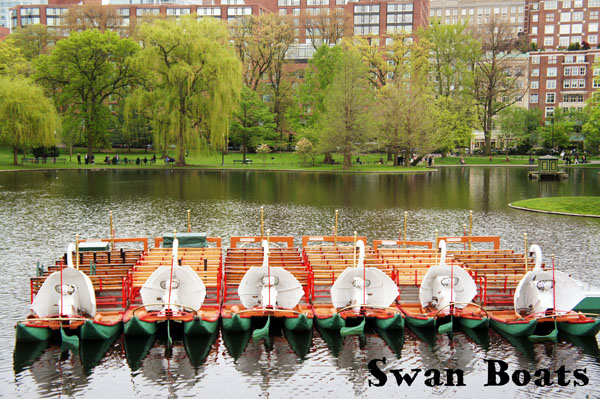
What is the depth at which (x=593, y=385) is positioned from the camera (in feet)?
53.4

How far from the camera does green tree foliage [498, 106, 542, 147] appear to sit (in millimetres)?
121581

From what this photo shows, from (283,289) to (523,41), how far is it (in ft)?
534

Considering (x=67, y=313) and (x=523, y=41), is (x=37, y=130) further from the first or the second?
(x=523, y=41)

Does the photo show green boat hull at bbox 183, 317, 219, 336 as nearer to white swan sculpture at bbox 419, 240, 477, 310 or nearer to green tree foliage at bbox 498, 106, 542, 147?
white swan sculpture at bbox 419, 240, 477, 310

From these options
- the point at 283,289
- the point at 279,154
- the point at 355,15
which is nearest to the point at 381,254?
the point at 283,289

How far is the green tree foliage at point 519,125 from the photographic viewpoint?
122 metres

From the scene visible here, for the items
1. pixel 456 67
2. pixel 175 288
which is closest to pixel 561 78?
pixel 456 67

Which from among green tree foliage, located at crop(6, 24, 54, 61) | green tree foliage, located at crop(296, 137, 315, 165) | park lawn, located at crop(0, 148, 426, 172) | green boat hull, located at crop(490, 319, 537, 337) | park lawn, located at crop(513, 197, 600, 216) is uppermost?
green tree foliage, located at crop(6, 24, 54, 61)

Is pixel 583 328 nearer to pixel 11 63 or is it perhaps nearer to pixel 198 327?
pixel 198 327

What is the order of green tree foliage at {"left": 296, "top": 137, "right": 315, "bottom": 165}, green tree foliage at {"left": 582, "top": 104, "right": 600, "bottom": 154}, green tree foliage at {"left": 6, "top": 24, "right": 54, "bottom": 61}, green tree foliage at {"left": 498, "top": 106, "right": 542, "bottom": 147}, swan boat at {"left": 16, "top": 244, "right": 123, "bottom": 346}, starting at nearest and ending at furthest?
swan boat at {"left": 16, "top": 244, "right": 123, "bottom": 346} < green tree foliage at {"left": 582, "top": 104, "right": 600, "bottom": 154} < green tree foliage at {"left": 296, "top": 137, "right": 315, "bottom": 165} < green tree foliage at {"left": 6, "top": 24, "right": 54, "bottom": 61} < green tree foliage at {"left": 498, "top": 106, "right": 542, "bottom": 147}

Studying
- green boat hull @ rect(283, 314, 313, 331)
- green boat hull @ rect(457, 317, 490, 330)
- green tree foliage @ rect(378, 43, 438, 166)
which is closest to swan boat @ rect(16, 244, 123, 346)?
green boat hull @ rect(283, 314, 313, 331)

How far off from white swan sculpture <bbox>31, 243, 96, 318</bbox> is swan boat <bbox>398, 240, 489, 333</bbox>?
999 centimetres

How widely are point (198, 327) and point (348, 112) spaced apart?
224 ft

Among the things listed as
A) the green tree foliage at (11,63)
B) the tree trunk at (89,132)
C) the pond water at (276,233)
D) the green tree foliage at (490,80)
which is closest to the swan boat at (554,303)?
the pond water at (276,233)
